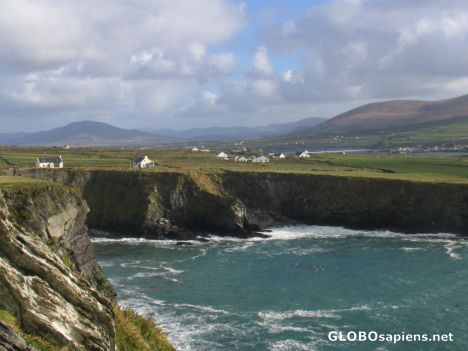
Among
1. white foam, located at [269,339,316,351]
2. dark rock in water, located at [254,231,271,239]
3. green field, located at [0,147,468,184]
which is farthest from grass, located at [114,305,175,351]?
green field, located at [0,147,468,184]

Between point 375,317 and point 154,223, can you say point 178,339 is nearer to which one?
point 375,317

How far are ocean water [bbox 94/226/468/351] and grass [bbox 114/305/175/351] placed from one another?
1471 centimetres

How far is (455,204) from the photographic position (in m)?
80.3

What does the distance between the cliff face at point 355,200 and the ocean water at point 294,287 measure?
426 cm

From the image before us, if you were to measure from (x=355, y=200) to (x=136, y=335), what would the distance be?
7034 centimetres

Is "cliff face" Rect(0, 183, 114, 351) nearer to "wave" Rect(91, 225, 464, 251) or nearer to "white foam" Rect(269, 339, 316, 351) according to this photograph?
"white foam" Rect(269, 339, 316, 351)

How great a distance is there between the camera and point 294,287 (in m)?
51.4

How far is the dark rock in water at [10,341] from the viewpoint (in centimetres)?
1186

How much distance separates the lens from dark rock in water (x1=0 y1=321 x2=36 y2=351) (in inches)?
467

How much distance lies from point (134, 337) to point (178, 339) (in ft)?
60.9

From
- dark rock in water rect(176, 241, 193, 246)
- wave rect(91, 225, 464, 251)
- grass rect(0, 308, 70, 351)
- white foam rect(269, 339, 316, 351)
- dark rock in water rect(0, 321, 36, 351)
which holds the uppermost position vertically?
dark rock in water rect(0, 321, 36, 351)

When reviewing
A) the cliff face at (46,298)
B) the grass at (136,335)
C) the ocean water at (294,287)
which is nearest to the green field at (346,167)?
the ocean water at (294,287)

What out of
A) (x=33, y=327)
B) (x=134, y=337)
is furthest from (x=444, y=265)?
(x=33, y=327)

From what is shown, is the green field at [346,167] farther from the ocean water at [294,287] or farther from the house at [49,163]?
the ocean water at [294,287]
